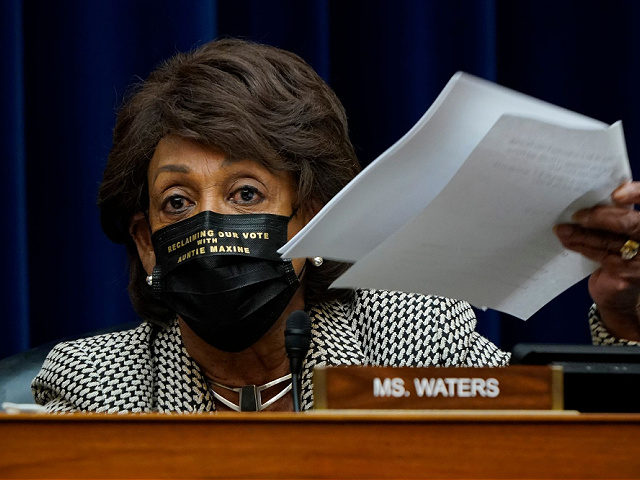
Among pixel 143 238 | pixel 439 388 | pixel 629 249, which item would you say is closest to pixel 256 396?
pixel 143 238

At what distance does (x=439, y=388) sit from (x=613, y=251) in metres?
0.36

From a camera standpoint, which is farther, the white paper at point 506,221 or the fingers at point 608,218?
the fingers at point 608,218

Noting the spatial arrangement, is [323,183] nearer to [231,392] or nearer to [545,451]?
[231,392]

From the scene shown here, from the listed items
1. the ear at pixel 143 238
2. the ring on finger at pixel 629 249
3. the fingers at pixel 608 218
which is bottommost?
the ring on finger at pixel 629 249

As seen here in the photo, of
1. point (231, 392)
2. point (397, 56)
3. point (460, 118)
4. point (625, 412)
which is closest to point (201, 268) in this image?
point (231, 392)

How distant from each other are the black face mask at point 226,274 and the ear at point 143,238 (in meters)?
0.15

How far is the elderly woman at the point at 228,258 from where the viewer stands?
1.38 metres

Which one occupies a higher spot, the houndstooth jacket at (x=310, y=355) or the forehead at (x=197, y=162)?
the forehead at (x=197, y=162)

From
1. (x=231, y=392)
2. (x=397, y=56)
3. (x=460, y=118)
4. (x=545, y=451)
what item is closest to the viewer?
(x=545, y=451)

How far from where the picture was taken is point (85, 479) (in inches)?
27.3

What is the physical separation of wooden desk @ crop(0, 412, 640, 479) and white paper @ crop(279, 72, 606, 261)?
201 millimetres

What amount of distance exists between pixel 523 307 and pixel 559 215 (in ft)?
0.37

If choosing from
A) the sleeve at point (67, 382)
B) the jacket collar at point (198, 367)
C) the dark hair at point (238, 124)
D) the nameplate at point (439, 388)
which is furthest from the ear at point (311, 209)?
the nameplate at point (439, 388)

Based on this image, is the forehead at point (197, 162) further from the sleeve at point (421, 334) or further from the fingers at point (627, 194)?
the fingers at point (627, 194)
